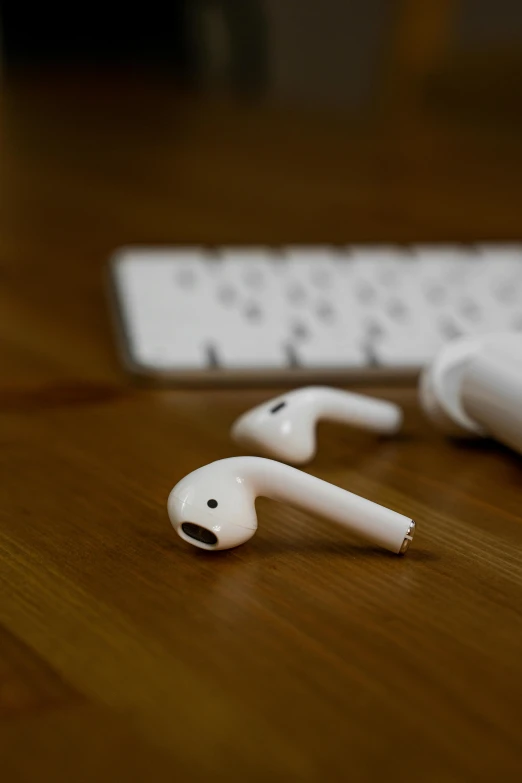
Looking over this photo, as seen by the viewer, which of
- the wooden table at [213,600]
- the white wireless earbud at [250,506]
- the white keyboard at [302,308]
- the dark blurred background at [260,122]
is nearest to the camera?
the wooden table at [213,600]

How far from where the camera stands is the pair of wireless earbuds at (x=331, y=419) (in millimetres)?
422

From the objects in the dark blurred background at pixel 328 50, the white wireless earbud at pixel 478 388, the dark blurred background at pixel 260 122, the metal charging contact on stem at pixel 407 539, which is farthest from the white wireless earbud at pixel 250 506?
the dark blurred background at pixel 328 50

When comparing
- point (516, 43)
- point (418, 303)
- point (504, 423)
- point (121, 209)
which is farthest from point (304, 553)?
point (516, 43)

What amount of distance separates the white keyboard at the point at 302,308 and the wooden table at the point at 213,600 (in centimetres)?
3

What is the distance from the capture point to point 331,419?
0.54 meters

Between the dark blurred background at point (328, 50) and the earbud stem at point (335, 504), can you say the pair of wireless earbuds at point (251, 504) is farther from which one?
the dark blurred background at point (328, 50)

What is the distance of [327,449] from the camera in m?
0.54

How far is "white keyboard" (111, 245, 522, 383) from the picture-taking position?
2.04 feet

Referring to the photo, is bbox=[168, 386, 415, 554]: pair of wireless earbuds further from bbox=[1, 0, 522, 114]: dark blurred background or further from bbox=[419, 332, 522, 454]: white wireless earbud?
bbox=[1, 0, 522, 114]: dark blurred background

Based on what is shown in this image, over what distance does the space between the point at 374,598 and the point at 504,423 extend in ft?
0.49

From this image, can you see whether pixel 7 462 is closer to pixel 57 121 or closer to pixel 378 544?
pixel 378 544

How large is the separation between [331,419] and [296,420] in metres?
0.04

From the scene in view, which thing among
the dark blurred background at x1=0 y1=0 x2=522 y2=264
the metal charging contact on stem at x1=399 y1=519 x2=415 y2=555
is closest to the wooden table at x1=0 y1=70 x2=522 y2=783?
the metal charging contact on stem at x1=399 y1=519 x2=415 y2=555

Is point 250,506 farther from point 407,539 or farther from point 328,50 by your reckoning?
point 328,50
